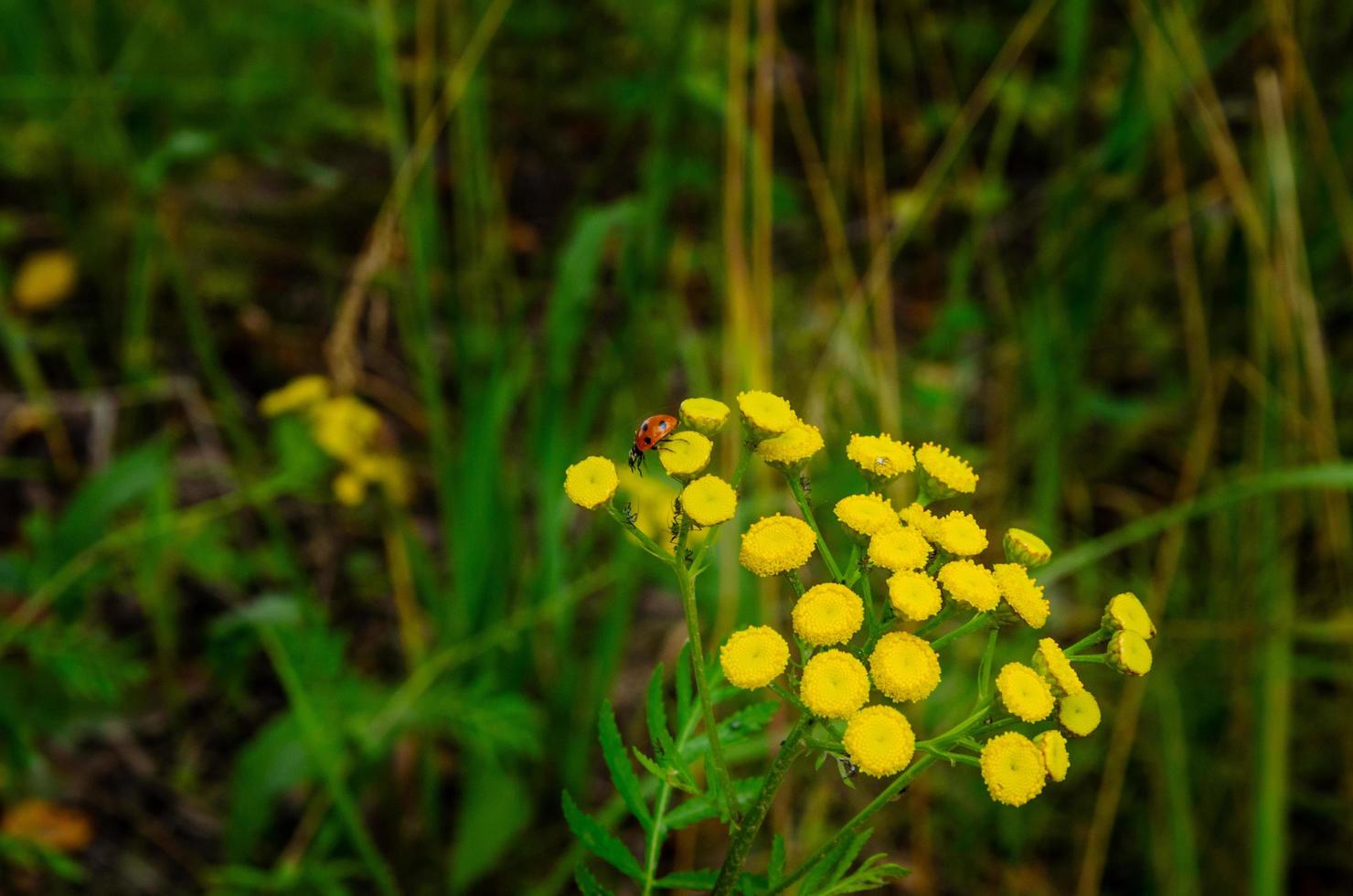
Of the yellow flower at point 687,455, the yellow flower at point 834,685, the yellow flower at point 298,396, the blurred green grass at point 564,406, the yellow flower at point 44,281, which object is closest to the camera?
the yellow flower at point 834,685

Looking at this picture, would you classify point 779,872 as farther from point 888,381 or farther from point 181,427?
point 181,427

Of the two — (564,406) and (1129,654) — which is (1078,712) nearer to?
(1129,654)

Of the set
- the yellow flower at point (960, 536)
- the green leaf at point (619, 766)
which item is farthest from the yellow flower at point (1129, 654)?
the green leaf at point (619, 766)

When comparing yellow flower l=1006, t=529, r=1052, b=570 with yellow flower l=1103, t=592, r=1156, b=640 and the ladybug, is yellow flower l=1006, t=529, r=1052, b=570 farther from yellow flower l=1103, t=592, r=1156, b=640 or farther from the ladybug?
the ladybug

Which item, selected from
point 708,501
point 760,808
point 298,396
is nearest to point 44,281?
point 298,396

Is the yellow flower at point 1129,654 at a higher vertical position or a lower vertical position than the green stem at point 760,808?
higher

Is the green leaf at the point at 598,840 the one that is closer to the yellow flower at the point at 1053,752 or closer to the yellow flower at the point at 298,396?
the yellow flower at the point at 1053,752
